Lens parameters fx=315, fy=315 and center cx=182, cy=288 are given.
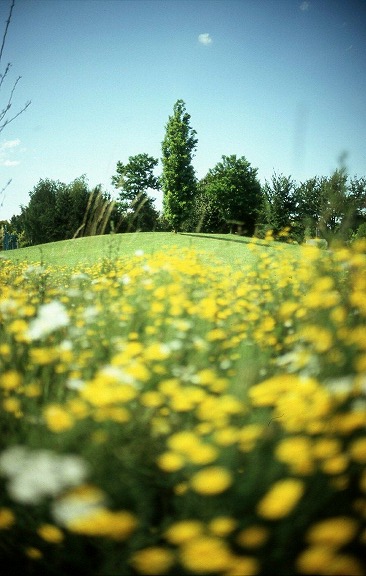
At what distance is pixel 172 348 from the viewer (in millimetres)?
1813

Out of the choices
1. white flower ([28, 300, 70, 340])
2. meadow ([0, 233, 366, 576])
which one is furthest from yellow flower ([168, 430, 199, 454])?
white flower ([28, 300, 70, 340])

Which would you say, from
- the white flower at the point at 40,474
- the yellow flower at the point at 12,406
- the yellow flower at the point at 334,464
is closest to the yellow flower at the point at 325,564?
the yellow flower at the point at 334,464

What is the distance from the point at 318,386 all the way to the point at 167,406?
66cm

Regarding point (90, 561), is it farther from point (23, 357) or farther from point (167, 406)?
point (23, 357)

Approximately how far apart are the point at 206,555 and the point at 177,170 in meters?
26.1

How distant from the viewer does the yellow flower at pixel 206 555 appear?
78cm

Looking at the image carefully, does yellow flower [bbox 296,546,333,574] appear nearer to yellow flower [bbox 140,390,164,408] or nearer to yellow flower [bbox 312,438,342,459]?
yellow flower [bbox 312,438,342,459]

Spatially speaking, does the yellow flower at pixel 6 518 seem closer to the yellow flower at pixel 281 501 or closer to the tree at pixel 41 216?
the yellow flower at pixel 281 501

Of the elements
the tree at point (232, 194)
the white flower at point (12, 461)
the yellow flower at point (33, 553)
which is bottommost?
the yellow flower at point (33, 553)

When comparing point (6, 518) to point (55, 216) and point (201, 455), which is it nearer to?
point (201, 455)

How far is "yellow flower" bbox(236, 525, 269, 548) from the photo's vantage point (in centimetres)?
85

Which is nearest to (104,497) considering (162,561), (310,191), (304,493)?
(162,561)

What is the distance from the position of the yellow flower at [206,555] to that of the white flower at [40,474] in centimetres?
40

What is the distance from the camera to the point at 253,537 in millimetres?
840
